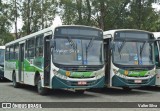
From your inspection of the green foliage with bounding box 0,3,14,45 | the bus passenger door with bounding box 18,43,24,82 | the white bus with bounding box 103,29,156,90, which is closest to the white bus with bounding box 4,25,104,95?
the white bus with bounding box 103,29,156,90

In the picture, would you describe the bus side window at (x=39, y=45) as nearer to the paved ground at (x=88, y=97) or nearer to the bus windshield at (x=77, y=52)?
the bus windshield at (x=77, y=52)

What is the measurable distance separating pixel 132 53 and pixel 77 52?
2855mm

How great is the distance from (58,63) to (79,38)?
1477 millimetres

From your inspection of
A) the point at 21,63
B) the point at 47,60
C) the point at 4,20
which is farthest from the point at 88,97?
the point at 4,20

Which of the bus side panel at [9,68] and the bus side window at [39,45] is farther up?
the bus side window at [39,45]

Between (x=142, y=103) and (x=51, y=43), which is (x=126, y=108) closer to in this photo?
(x=142, y=103)

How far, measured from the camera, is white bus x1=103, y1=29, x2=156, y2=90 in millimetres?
17391

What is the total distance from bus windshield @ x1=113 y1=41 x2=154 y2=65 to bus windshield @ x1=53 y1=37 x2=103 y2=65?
3.58ft

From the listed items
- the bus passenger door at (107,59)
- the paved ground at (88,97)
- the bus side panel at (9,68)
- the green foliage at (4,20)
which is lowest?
the paved ground at (88,97)

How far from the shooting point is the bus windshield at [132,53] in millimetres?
17516

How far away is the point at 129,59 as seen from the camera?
17.6 meters

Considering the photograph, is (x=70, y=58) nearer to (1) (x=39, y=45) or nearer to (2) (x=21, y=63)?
(1) (x=39, y=45)

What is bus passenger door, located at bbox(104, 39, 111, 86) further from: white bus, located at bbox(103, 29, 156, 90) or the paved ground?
the paved ground

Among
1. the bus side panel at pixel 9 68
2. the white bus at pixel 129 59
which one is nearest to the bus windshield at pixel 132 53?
the white bus at pixel 129 59
